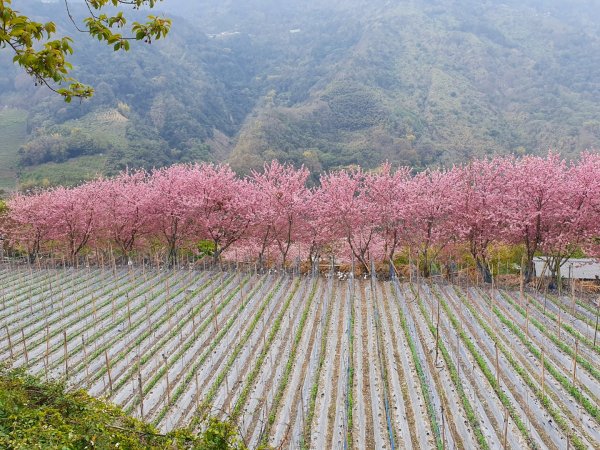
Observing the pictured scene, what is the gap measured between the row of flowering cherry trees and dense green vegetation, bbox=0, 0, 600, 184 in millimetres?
32465

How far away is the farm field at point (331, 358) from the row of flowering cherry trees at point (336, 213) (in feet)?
8.41

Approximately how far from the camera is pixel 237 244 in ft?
81.1

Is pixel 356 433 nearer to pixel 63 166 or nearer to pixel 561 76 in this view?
pixel 63 166

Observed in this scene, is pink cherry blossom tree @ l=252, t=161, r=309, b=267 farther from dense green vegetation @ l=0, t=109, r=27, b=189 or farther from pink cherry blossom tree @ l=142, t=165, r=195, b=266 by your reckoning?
dense green vegetation @ l=0, t=109, r=27, b=189

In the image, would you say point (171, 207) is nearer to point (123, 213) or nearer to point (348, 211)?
point (123, 213)

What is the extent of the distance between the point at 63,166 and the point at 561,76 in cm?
10267

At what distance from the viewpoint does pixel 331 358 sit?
1238 cm

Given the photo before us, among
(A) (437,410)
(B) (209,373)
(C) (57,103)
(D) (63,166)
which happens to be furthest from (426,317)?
(C) (57,103)

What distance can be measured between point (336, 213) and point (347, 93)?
248 ft

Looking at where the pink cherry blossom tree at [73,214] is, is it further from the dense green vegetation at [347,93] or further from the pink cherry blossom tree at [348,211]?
the dense green vegetation at [347,93]

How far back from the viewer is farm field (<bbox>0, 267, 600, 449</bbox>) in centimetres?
927

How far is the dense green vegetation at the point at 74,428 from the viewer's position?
3.66m

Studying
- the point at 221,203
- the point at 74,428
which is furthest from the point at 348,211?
the point at 74,428

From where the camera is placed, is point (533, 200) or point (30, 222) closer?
point (533, 200)
